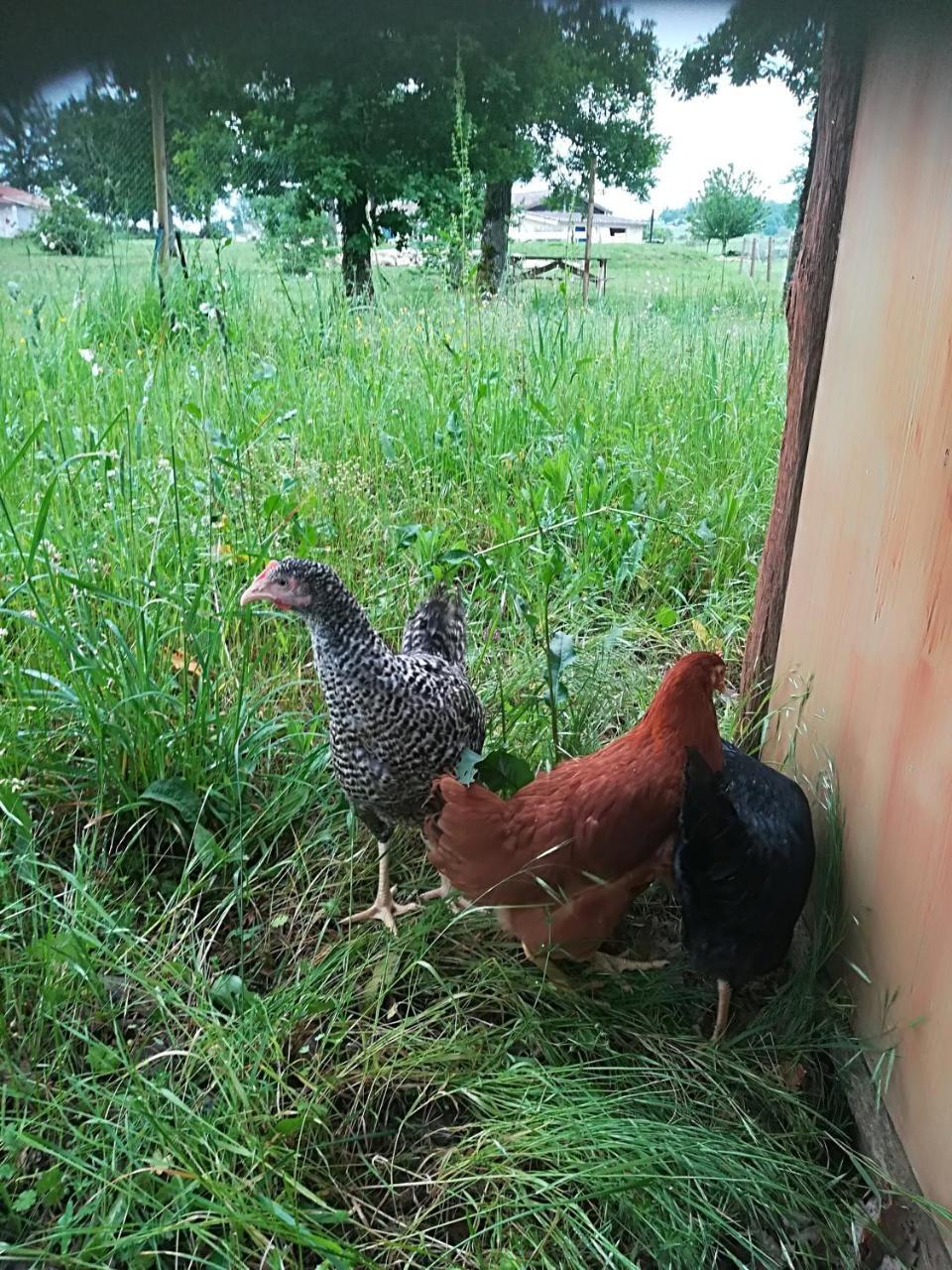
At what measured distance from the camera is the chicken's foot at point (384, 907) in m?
1.83

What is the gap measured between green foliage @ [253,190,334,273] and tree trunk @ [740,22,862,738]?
0.85 meters

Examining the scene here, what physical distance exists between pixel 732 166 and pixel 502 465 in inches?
101

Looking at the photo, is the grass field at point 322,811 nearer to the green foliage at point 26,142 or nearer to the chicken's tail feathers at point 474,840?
the chicken's tail feathers at point 474,840

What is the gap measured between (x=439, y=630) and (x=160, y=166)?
152 centimetres

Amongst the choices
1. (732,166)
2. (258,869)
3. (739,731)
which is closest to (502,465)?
(739,731)

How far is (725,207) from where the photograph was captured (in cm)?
59

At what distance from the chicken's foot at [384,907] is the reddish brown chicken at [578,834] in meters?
0.25

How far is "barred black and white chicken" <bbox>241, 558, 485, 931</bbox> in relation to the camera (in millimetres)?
1742

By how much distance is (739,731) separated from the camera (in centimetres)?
210

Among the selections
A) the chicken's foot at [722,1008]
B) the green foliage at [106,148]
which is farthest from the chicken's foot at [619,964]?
the green foliage at [106,148]

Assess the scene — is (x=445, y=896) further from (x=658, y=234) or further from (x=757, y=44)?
(x=757, y=44)

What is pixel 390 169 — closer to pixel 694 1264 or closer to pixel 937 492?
pixel 937 492

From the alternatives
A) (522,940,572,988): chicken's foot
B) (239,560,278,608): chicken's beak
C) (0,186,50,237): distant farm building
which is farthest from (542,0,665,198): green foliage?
(522,940,572,988): chicken's foot

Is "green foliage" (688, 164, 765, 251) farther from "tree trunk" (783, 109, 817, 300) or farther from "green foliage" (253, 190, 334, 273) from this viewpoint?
"tree trunk" (783, 109, 817, 300)
